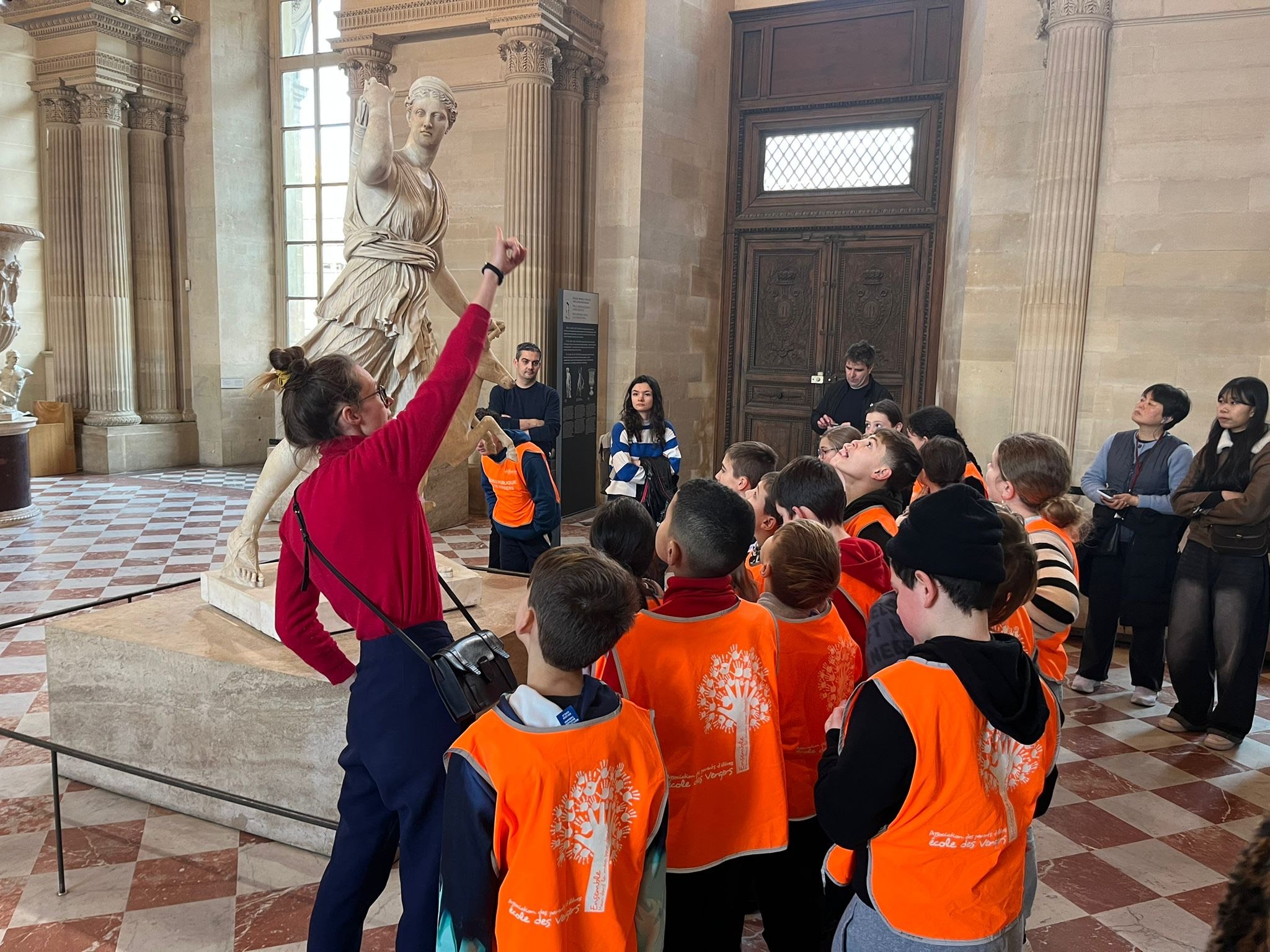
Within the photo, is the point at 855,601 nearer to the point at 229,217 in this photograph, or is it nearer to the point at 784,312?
the point at 784,312

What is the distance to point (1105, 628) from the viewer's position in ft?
16.1

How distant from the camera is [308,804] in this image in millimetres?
2992

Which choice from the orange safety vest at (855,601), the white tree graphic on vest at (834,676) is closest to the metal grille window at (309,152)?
the orange safety vest at (855,601)

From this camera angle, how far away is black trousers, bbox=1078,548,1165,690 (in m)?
4.82

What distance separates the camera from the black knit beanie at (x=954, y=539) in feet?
4.84

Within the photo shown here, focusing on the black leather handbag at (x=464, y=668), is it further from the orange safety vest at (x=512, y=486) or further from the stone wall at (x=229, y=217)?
the stone wall at (x=229, y=217)

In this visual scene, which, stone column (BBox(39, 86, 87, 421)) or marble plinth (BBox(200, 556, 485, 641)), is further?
stone column (BBox(39, 86, 87, 421))

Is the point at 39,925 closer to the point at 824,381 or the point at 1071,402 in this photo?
the point at 1071,402

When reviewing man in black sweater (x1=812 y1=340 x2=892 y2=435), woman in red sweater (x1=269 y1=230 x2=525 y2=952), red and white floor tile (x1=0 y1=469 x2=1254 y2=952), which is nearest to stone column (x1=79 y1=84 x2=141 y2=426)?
red and white floor tile (x1=0 y1=469 x2=1254 y2=952)

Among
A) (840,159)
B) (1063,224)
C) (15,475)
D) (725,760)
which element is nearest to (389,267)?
(725,760)

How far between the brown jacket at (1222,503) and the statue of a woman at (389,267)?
347 centimetres

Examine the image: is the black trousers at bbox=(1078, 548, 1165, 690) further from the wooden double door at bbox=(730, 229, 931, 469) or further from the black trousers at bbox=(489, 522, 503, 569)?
the wooden double door at bbox=(730, 229, 931, 469)

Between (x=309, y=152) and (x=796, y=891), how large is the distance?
503 inches

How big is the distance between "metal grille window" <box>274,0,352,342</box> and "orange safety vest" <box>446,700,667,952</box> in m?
12.0
